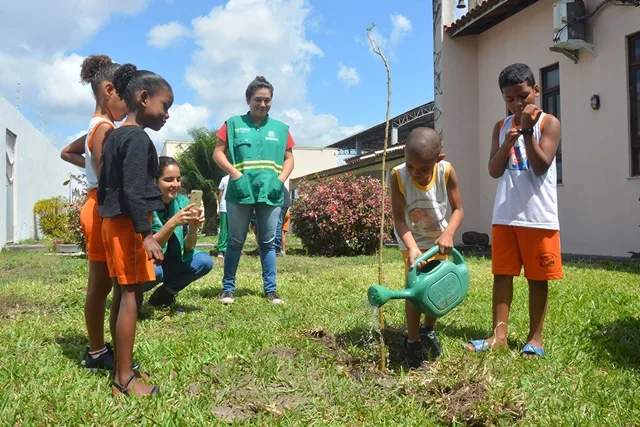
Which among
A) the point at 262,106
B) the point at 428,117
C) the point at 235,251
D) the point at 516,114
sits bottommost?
the point at 235,251

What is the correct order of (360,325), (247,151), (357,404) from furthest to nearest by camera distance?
(247,151) → (360,325) → (357,404)

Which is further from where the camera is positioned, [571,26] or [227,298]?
[571,26]

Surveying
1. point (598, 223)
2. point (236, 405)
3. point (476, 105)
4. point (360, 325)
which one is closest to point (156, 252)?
point (236, 405)

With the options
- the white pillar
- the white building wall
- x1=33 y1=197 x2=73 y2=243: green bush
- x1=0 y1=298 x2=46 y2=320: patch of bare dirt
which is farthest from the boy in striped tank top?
x1=33 y1=197 x2=73 y2=243: green bush

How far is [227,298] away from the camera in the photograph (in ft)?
16.1

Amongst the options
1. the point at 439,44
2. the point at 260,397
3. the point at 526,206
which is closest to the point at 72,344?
the point at 260,397

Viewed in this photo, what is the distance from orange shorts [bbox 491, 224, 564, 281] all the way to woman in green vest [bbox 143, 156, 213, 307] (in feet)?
6.70

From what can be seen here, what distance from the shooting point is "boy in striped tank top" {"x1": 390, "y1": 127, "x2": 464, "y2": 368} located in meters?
3.11

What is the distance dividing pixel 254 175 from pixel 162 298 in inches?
49.4

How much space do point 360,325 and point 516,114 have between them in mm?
1651

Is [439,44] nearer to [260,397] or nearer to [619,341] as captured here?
[619,341]

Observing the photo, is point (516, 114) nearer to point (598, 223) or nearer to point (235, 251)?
point (235, 251)

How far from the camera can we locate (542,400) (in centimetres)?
253

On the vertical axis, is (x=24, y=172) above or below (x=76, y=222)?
above
